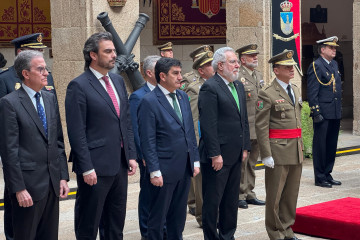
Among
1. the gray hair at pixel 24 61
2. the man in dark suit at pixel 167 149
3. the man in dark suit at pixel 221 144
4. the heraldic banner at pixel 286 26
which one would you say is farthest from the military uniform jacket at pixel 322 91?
the gray hair at pixel 24 61

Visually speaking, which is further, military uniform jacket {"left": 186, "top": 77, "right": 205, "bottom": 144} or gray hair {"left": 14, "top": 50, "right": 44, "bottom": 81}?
military uniform jacket {"left": 186, "top": 77, "right": 205, "bottom": 144}

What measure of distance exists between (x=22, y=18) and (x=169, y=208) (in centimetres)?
878

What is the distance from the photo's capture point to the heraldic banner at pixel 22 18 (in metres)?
14.7

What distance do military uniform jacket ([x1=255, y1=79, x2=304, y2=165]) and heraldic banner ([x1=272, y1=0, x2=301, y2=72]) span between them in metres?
5.37

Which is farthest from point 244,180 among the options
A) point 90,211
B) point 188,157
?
→ point 90,211

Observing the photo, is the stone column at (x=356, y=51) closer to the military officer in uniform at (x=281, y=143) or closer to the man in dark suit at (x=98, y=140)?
the military officer in uniform at (x=281, y=143)

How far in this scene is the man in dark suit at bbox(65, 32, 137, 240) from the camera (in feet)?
20.6

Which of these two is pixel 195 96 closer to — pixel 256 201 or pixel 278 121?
pixel 278 121

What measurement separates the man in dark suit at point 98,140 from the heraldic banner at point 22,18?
8611 millimetres

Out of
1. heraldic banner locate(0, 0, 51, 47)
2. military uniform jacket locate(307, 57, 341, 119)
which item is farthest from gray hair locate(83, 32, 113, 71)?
heraldic banner locate(0, 0, 51, 47)

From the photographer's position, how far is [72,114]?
6293mm

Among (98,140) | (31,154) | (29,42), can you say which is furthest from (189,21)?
(31,154)

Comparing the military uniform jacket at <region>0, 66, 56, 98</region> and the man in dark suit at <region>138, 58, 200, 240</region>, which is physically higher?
the military uniform jacket at <region>0, 66, 56, 98</region>

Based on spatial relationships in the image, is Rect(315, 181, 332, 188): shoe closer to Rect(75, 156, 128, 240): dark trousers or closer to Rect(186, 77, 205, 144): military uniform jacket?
Rect(186, 77, 205, 144): military uniform jacket
